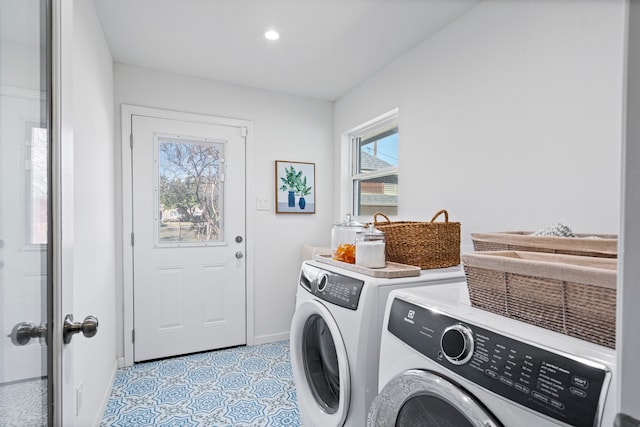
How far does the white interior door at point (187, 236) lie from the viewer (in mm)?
2637

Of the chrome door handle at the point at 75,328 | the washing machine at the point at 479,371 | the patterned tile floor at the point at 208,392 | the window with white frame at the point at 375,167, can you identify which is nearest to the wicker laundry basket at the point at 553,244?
the washing machine at the point at 479,371

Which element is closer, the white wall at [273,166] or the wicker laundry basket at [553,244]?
the wicker laundry basket at [553,244]

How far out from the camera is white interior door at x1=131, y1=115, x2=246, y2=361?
2637 millimetres

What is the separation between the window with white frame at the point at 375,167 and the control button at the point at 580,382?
6.60 ft

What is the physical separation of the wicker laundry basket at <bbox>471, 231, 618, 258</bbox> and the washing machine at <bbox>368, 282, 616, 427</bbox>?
10.4 inches

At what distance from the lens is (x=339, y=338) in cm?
119

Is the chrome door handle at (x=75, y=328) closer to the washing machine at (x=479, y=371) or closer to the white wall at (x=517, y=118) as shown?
the washing machine at (x=479, y=371)

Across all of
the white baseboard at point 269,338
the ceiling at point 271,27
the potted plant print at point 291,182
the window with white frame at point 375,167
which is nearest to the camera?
the ceiling at point 271,27

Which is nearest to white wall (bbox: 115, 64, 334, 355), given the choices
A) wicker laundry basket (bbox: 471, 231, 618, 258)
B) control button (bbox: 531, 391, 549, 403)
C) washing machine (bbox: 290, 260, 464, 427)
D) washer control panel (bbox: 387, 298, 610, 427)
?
washing machine (bbox: 290, 260, 464, 427)

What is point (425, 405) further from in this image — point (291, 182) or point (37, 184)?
point (291, 182)

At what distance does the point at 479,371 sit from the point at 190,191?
8.51 ft

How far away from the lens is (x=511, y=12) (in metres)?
1.61

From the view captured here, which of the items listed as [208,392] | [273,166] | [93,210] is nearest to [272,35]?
[273,166]

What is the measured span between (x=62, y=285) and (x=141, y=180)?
2084mm
